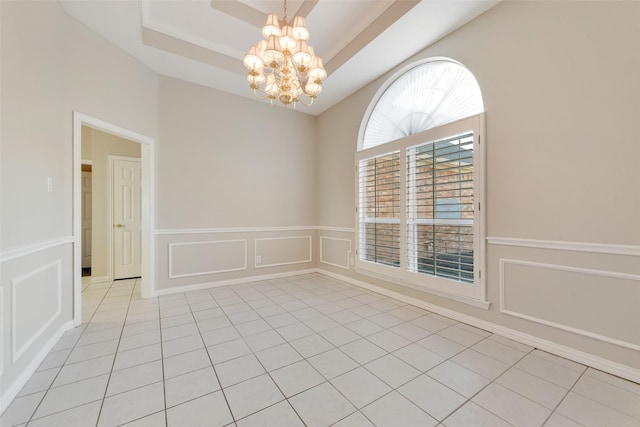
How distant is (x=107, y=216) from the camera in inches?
166

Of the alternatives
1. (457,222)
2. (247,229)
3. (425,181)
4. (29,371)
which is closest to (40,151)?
(29,371)

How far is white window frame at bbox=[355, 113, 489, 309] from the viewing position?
241 centimetres

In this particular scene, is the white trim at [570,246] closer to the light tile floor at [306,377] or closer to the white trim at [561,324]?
the white trim at [561,324]

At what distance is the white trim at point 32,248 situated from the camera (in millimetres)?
1540

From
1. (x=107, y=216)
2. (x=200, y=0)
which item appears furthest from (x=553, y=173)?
(x=107, y=216)

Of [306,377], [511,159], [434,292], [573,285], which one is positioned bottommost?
[306,377]

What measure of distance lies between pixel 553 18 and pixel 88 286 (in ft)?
21.1

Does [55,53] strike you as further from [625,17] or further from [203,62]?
[625,17]

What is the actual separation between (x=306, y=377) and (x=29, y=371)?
192cm

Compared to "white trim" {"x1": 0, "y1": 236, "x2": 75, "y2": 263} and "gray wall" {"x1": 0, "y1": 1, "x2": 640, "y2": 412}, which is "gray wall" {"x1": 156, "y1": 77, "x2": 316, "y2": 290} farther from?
"white trim" {"x1": 0, "y1": 236, "x2": 75, "y2": 263}

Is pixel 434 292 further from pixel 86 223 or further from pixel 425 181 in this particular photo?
pixel 86 223

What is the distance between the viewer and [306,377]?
174cm

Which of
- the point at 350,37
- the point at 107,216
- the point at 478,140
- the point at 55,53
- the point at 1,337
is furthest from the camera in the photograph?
the point at 107,216

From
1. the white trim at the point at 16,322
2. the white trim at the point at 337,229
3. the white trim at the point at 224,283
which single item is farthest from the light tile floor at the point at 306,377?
the white trim at the point at 337,229
